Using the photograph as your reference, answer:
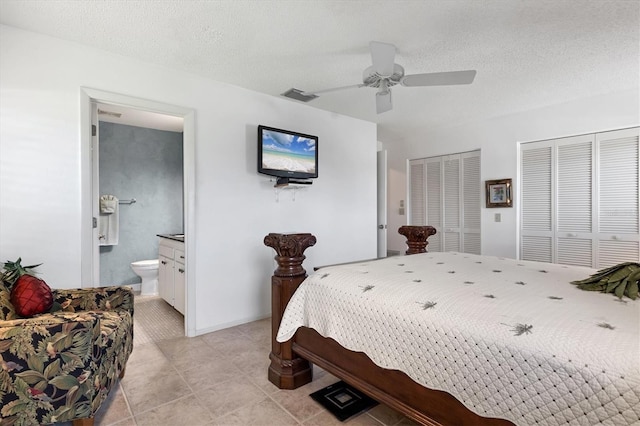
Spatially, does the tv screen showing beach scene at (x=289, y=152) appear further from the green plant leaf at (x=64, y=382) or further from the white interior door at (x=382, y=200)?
the green plant leaf at (x=64, y=382)

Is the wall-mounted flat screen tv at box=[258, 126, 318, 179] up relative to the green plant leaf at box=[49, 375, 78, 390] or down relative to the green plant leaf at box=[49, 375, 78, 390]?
up

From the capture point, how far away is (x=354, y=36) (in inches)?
91.2

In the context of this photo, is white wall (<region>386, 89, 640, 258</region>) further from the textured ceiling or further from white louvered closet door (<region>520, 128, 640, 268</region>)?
the textured ceiling

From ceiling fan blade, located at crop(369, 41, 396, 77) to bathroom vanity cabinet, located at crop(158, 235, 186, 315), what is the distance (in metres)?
2.46

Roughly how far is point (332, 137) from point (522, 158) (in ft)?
7.80

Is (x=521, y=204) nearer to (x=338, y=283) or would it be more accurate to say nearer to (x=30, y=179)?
(x=338, y=283)

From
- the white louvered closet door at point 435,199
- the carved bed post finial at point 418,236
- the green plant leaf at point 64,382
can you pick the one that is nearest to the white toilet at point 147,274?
the green plant leaf at point 64,382

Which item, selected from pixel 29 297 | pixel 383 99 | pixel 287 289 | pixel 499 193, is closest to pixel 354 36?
pixel 383 99

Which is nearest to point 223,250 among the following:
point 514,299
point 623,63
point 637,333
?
point 514,299

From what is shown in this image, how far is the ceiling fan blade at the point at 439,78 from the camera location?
2.21 metres

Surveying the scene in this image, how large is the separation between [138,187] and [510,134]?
5.07 metres

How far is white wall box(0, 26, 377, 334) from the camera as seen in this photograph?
2.23m

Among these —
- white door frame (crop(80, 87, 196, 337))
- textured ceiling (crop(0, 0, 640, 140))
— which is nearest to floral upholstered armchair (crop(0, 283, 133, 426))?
white door frame (crop(80, 87, 196, 337))

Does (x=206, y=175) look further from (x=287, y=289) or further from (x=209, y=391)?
(x=209, y=391)
